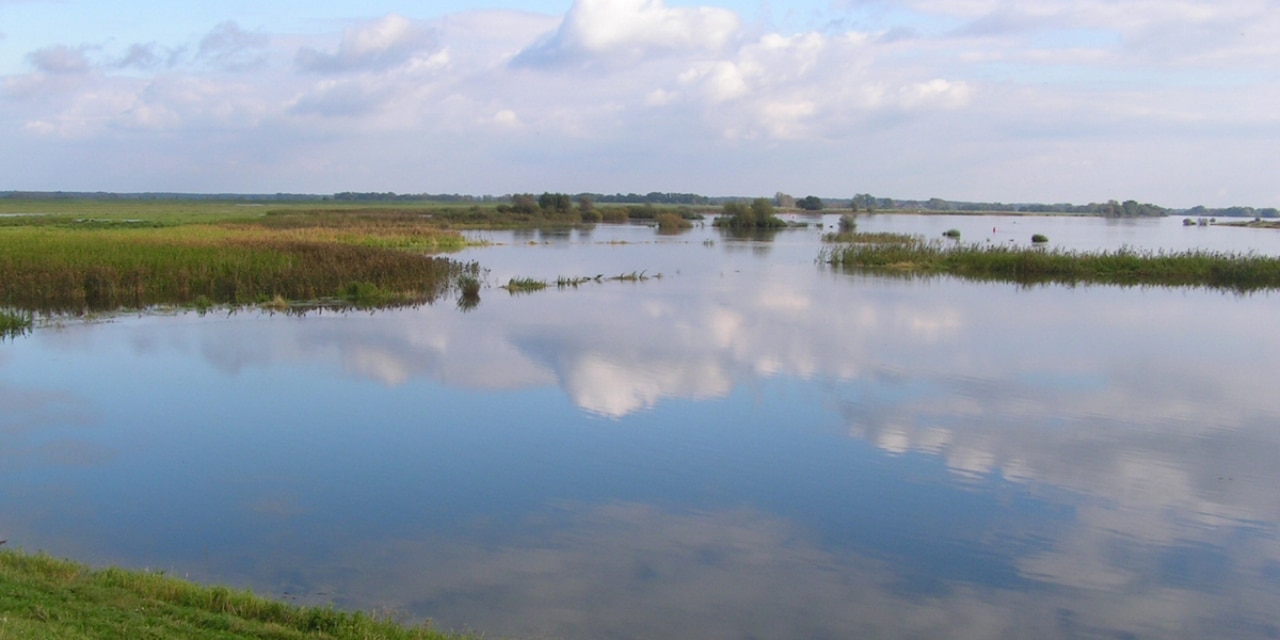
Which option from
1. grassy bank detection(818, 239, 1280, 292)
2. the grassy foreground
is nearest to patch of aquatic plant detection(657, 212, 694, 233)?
grassy bank detection(818, 239, 1280, 292)

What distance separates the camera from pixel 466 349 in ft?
47.2

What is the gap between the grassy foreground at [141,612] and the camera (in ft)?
12.8

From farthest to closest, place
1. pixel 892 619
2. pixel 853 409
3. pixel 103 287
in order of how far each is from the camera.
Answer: pixel 103 287 → pixel 853 409 → pixel 892 619

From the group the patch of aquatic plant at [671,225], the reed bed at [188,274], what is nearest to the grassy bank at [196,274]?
the reed bed at [188,274]

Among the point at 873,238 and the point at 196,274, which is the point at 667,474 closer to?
the point at 196,274

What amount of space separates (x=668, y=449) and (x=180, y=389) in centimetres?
611

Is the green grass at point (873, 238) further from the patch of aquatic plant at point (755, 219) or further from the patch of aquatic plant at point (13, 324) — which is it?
the patch of aquatic plant at point (13, 324)

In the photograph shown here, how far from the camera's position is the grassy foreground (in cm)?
390

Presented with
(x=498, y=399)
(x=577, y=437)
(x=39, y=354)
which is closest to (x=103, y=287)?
(x=39, y=354)

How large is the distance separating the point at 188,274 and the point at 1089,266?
24887mm

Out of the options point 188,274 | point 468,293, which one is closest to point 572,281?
point 468,293

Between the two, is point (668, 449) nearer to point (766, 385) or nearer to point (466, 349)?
point (766, 385)

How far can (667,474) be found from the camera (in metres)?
8.25

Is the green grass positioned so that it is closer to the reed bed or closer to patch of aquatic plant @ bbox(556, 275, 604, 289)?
patch of aquatic plant @ bbox(556, 275, 604, 289)
